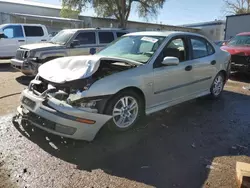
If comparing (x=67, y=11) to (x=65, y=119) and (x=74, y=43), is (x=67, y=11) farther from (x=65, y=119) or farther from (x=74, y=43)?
(x=65, y=119)

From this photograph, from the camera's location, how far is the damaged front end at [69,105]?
139 inches

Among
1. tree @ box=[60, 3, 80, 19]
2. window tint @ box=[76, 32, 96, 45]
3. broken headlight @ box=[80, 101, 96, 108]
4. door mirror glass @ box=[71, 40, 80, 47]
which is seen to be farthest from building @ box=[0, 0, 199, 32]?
broken headlight @ box=[80, 101, 96, 108]

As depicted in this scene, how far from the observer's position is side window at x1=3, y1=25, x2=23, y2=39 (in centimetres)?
1317

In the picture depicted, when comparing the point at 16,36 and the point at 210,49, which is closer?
the point at 210,49

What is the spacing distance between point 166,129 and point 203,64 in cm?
196

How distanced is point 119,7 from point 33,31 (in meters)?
16.2

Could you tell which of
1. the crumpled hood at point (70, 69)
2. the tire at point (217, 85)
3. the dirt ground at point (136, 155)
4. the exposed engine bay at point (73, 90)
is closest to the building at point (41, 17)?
the tire at point (217, 85)

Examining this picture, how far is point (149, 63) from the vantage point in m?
4.51

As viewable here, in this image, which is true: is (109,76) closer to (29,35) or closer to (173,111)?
(173,111)

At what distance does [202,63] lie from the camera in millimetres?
5605

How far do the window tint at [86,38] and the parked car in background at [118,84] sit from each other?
4156 millimetres

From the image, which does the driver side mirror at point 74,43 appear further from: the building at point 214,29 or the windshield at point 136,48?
the building at point 214,29

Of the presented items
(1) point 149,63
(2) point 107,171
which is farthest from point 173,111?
(2) point 107,171

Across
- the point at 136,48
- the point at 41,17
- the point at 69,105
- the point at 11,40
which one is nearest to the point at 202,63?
the point at 136,48
